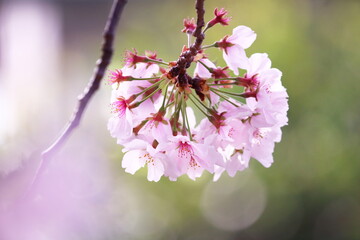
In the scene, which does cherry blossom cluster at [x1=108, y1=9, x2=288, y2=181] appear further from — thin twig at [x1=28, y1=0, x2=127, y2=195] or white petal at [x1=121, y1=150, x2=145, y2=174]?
thin twig at [x1=28, y1=0, x2=127, y2=195]

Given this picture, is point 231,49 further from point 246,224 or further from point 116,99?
point 246,224

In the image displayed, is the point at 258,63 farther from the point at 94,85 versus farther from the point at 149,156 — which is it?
the point at 94,85

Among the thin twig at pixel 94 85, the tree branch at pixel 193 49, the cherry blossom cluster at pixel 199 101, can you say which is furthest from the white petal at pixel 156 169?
the thin twig at pixel 94 85

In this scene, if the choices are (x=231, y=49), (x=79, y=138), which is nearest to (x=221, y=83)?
(x=231, y=49)

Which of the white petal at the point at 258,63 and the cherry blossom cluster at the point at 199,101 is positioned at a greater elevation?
the white petal at the point at 258,63

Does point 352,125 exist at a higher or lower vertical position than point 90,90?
lower

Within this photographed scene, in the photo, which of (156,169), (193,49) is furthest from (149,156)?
(193,49)

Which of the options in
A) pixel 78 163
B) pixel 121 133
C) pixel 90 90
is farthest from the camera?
pixel 78 163

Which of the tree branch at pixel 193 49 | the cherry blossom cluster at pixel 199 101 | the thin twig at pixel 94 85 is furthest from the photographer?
the cherry blossom cluster at pixel 199 101

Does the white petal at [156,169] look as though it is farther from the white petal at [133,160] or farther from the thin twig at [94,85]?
the thin twig at [94,85]
